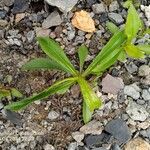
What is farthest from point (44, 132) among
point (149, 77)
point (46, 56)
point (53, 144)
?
point (149, 77)

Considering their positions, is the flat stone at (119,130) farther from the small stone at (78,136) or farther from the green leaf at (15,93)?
the green leaf at (15,93)

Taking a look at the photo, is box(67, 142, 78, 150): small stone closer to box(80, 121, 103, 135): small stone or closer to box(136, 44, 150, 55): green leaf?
box(80, 121, 103, 135): small stone

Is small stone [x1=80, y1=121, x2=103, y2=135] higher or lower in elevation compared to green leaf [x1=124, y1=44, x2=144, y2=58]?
lower

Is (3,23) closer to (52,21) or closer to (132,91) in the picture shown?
(52,21)

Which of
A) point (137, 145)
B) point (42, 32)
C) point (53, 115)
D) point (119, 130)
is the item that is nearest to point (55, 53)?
point (42, 32)

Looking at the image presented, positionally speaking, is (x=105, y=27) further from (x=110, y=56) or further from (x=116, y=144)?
(x=116, y=144)

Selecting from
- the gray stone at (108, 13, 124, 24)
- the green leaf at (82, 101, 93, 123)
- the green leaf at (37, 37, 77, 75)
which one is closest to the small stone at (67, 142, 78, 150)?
the green leaf at (82, 101, 93, 123)
